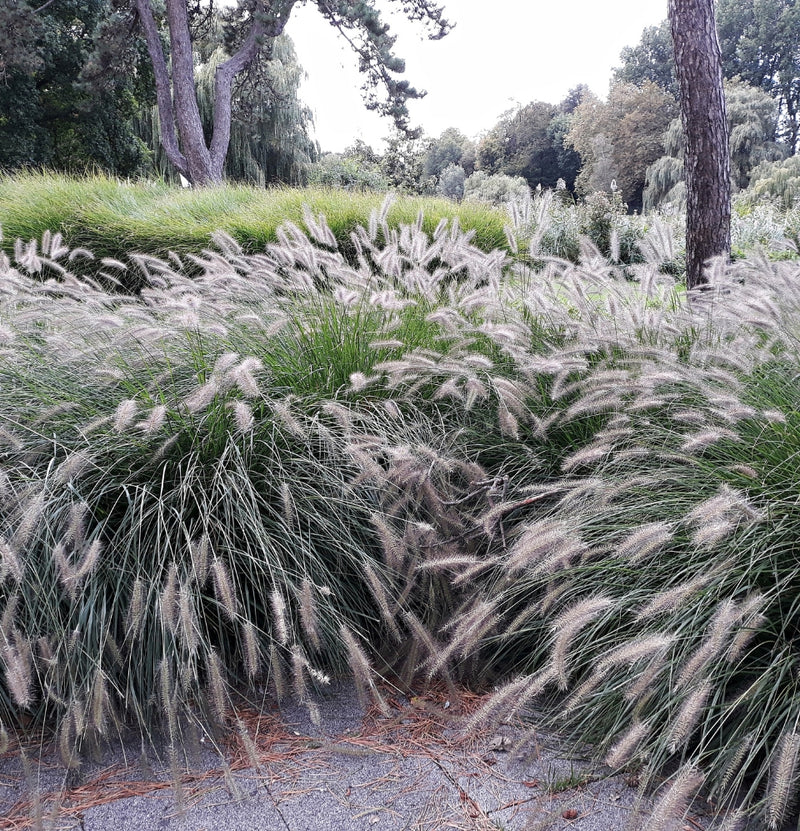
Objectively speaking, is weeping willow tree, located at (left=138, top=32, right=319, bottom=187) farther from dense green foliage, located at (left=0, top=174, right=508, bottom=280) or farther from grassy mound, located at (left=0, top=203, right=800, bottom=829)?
grassy mound, located at (left=0, top=203, right=800, bottom=829)

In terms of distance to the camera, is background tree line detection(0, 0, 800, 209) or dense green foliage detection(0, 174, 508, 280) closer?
dense green foliage detection(0, 174, 508, 280)

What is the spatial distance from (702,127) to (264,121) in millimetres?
16290

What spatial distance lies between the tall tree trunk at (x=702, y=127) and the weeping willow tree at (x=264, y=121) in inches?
575

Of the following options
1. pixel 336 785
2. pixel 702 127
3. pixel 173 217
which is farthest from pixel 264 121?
pixel 336 785

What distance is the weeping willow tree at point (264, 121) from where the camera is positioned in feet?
57.0

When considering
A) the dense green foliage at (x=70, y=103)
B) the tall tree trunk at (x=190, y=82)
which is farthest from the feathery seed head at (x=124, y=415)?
the dense green foliage at (x=70, y=103)

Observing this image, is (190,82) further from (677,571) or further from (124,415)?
(677,571)

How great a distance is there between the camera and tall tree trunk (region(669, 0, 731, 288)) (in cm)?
404

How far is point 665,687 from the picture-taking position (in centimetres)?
162

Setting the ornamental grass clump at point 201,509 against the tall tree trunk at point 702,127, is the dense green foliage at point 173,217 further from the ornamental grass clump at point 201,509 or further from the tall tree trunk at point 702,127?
the ornamental grass clump at point 201,509

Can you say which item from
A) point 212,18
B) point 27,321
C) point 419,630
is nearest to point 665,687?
point 419,630

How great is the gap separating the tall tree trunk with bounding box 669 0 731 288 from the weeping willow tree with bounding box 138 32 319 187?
14.6 meters

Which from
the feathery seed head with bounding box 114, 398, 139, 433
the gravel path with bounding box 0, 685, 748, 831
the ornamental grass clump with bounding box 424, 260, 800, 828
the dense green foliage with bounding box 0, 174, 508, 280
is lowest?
the gravel path with bounding box 0, 685, 748, 831

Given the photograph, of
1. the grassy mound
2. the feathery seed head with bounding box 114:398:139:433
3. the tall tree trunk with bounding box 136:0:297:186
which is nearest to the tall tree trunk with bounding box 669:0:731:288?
the grassy mound
